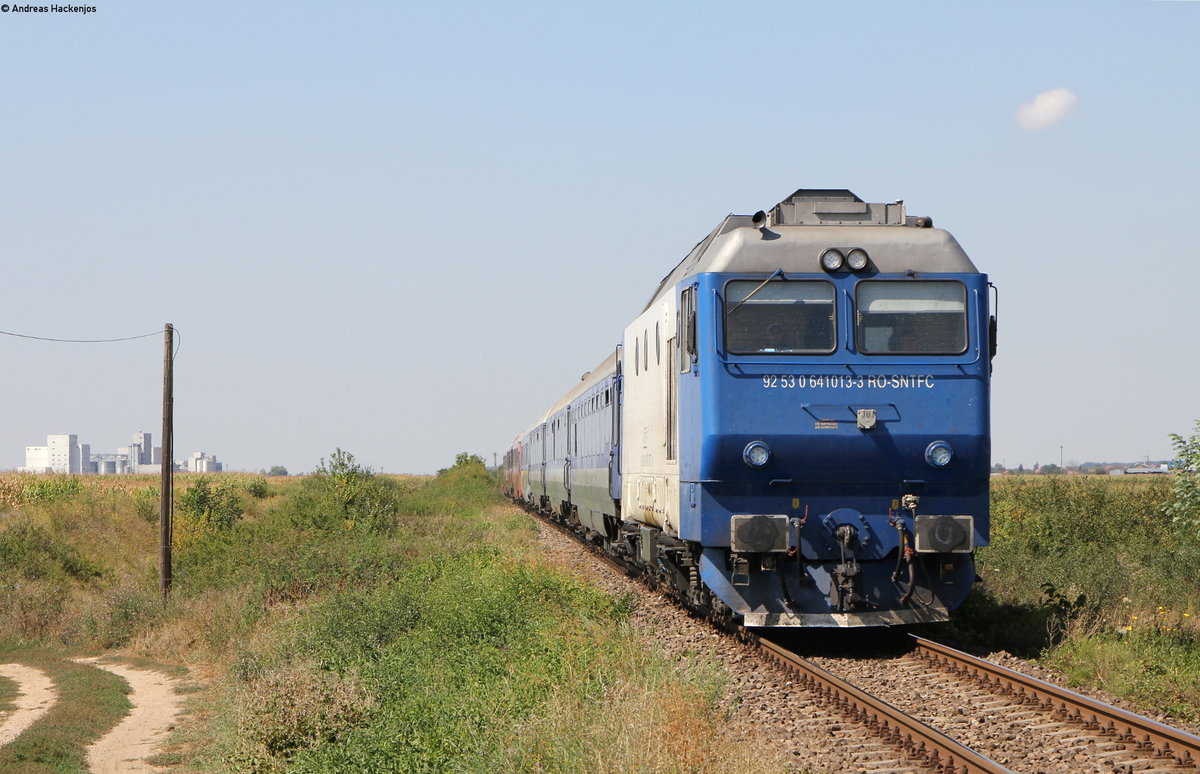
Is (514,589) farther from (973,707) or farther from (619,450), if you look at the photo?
(973,707)

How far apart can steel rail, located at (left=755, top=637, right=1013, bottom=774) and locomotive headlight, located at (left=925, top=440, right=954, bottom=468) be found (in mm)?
2240

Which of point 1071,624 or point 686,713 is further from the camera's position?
point 1071,624

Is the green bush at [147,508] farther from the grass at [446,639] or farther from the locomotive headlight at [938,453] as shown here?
the locomotive headlight at [938,453]

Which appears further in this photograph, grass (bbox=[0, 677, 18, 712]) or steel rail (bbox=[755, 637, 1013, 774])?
grass (bbox=[0, 677, 18, 712])

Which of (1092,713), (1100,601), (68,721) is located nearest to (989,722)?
(1092,713)

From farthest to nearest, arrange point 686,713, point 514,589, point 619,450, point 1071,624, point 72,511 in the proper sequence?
point 72,511 < point 619,450 < point 514,589 < point 1071,624 < point 686,713

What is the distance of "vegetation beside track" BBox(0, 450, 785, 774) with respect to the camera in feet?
25.6

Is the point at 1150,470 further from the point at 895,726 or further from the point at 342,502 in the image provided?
the point at 895,726

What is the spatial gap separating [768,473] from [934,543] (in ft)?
5.35

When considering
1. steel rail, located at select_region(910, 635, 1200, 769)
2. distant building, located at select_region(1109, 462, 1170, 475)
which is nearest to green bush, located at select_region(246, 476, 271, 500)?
distant building, located at select_region(1109, 462, 1170, 475)

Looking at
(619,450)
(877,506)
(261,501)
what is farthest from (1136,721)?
(261,501)

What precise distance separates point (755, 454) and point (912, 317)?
6.62ft

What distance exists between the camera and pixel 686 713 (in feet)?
25.4

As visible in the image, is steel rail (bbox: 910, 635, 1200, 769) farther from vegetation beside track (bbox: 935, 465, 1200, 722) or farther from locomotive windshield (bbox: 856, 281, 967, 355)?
locomotive windshield (bbox: 856, 281, 967, 355)
